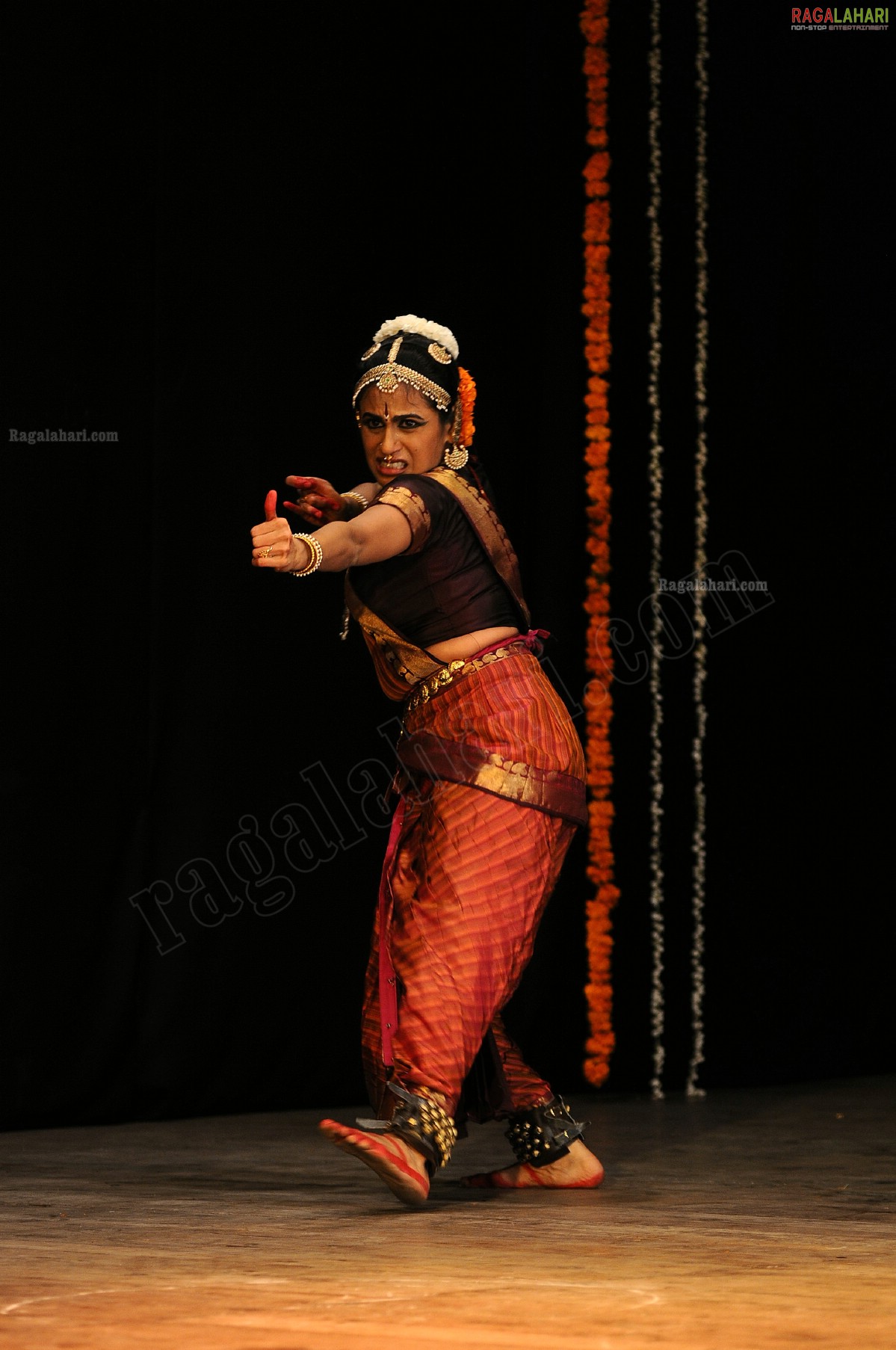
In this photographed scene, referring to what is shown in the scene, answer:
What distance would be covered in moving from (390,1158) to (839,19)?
10.3 feet

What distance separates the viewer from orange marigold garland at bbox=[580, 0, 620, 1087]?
4.45 m

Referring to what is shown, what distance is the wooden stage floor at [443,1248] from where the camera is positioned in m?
2.00

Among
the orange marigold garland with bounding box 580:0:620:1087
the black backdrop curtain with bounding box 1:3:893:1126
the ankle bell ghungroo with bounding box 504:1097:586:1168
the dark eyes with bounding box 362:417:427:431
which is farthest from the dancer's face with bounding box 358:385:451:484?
the orange marigold garland with bounding box 580:0:620:1087

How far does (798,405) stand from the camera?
4672 mm

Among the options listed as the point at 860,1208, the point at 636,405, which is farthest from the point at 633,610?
the point at 860,1208

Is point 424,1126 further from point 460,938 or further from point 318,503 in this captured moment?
point 318,503

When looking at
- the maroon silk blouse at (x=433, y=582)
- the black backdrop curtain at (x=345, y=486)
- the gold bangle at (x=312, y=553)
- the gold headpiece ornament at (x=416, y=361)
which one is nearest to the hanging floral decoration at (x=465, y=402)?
the gold headpiece ornament at (x=416, y=361)

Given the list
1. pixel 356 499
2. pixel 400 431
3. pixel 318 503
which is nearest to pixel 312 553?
pixel 318 503

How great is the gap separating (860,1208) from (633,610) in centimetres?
191

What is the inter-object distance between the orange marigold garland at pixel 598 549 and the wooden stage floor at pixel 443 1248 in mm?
649

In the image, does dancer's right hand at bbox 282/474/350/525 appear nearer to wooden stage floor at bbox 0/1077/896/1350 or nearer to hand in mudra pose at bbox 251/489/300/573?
hand in mudra pose at bbox 251/489/300/573

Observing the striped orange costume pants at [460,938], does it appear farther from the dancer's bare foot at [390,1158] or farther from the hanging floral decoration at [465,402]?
the hanging floral decoration at [465,402]

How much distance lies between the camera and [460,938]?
2.94 meters

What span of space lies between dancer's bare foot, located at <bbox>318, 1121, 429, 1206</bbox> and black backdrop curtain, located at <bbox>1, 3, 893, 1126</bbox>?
4.29ft
